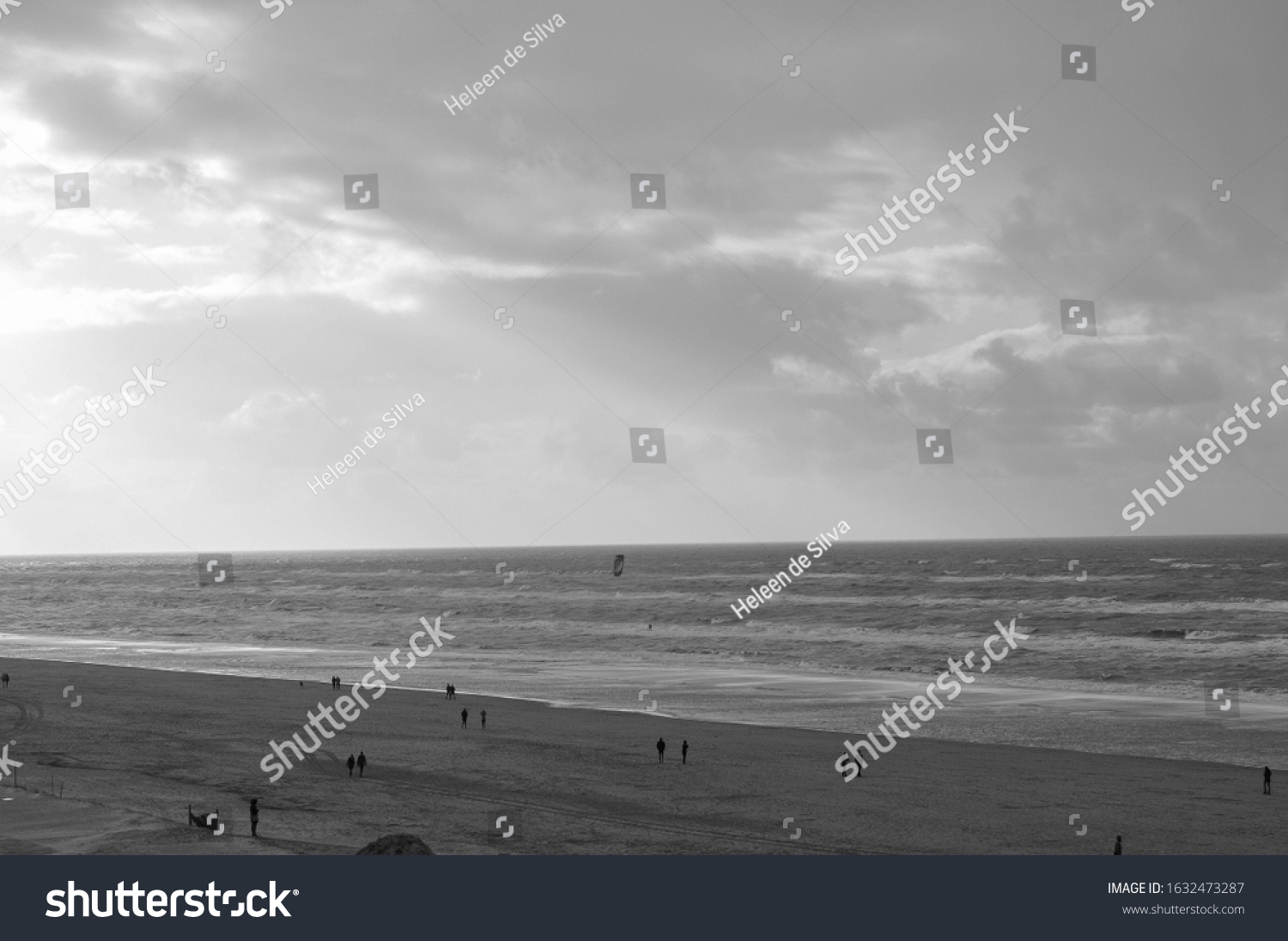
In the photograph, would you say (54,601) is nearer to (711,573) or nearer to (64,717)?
(711,573)

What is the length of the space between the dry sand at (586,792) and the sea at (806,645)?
566 cm

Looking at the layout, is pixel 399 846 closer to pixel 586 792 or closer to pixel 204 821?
pixel 204 821

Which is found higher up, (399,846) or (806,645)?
(806,645)

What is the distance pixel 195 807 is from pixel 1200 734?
3648 centimetres

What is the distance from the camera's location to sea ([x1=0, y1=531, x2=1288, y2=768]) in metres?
48.9

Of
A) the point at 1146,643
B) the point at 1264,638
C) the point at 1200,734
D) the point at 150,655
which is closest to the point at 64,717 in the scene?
the point at 150,655

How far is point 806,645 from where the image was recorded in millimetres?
80125

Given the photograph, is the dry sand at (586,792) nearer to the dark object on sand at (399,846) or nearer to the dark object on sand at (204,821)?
the dark object on sand at (204,821)

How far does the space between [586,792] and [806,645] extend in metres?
49.2

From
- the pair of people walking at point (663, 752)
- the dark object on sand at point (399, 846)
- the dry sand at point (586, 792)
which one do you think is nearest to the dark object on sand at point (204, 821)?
the dry sand at point (586, 792)

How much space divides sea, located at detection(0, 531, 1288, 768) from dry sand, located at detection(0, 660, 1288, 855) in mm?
5658

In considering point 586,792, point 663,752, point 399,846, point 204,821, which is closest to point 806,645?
point 663,752

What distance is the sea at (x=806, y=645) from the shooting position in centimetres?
4894

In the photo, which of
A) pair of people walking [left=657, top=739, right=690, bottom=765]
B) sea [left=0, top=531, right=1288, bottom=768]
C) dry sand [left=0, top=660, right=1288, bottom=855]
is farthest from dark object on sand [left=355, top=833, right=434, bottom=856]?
sea [left=0, top=531, right=1288, bottom=768]
